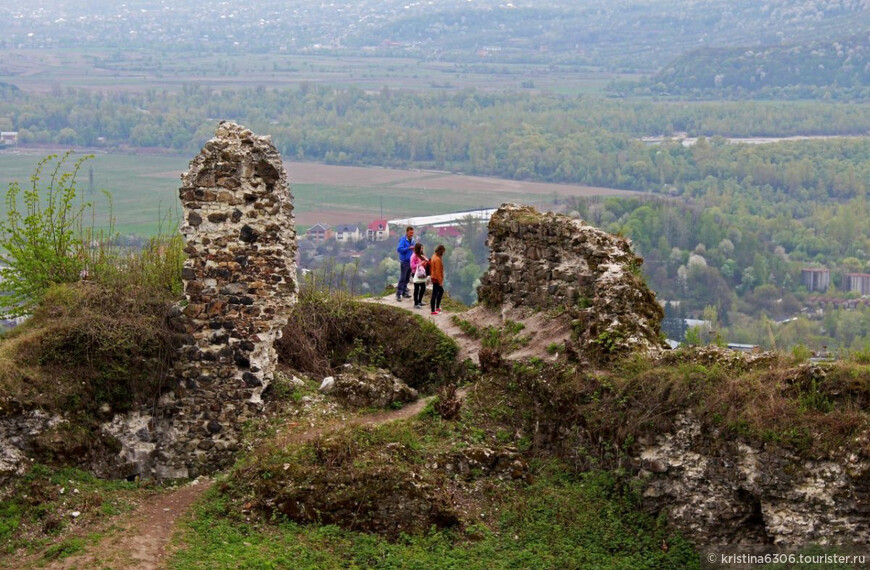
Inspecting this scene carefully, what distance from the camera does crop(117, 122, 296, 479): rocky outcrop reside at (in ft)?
60.1

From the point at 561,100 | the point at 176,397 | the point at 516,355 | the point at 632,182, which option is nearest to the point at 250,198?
the point at 176,397

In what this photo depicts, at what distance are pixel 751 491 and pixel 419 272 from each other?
877 centimetres

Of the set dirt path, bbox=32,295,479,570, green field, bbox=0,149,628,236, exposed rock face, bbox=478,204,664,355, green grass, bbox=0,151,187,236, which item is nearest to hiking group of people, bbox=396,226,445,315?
exposed rock face, bbox=478,204,664,355

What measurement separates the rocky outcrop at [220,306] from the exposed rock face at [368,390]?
48.5 inches

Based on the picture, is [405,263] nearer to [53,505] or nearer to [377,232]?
[53,505]

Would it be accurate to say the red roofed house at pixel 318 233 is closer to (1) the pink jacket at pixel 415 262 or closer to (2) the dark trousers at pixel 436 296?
(1) the pink jacket at pixel 415 262

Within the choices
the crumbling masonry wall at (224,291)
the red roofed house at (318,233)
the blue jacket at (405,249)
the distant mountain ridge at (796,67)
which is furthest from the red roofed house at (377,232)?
the distant mountain ridge at (796,67)

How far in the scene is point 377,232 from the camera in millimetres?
86875

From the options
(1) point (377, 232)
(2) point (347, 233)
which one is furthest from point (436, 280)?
(2) point (347, 233)

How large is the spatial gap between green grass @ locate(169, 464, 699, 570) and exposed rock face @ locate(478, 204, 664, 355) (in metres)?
2.38

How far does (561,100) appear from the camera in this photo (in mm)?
185000

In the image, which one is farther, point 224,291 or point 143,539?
point 224,291

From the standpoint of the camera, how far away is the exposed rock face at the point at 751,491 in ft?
49.0

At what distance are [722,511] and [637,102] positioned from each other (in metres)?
172
